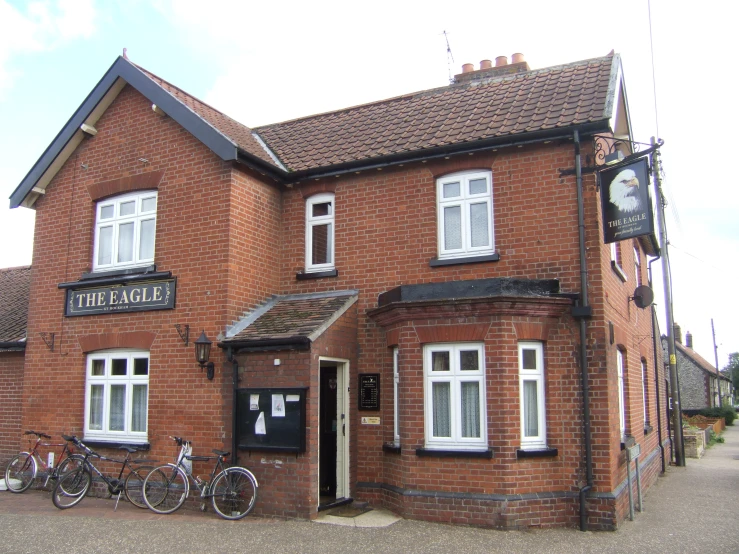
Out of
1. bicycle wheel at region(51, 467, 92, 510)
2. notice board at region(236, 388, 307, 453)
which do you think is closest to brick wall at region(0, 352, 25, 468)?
bicycle wheel at region(51, 467, 92, 510)

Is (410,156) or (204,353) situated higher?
(410,156)

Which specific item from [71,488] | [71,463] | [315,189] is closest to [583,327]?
[315,189]

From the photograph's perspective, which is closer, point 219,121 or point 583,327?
point 583,327

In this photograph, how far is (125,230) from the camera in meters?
13.0

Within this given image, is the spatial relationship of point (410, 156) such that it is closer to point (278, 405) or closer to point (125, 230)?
point (278, 405)

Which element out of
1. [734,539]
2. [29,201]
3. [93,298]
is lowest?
[734,539]

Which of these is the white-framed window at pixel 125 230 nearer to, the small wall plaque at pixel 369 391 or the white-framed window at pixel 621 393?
the small wall plaque at pixel 369 391

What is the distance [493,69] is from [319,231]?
5.96 metres

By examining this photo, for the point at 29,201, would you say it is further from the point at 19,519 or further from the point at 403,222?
the point at 403,222

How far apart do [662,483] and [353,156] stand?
988 cm

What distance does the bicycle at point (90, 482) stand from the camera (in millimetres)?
10945

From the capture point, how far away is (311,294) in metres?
12.4

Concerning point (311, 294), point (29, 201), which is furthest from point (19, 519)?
point (29, 201)

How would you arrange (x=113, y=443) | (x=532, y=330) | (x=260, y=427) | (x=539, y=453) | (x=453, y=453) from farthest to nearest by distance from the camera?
(x=113, y=443) < (x=260, y=427) < (x=532, y=330) < (x=453, y=453) < (x=539, y=453)
